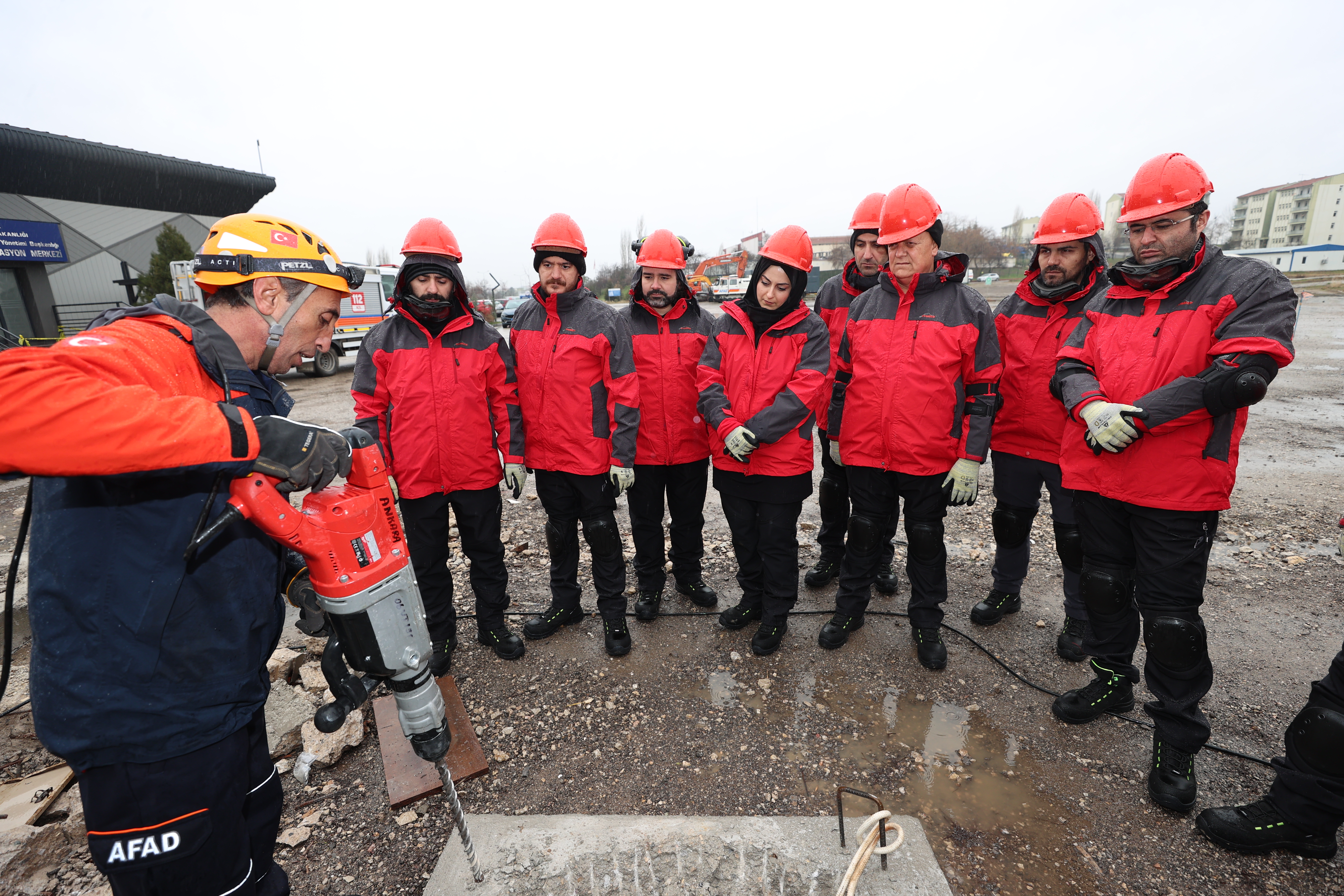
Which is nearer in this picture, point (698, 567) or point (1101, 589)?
point (1101, 589)

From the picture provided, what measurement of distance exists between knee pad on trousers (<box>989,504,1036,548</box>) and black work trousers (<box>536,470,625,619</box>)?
2206 mm

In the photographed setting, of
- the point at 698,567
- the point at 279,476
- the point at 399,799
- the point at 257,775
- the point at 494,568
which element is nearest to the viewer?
the point at 279,476

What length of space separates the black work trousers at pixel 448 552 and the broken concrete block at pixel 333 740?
1.61ft

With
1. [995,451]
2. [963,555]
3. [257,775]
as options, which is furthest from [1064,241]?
[257,775]

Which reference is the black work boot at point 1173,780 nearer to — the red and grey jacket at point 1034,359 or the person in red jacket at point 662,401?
the red and grey jacket at point 1034,359

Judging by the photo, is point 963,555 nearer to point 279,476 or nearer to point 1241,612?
point 1241,612

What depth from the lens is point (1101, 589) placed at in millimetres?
2541

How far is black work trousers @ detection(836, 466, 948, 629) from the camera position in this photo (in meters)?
3.17

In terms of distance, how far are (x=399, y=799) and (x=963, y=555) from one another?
3.88 meters

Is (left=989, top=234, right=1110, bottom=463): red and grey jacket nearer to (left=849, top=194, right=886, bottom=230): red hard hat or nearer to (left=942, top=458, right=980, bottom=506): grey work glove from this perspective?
(left=942, top=458, right=980, bottom=506): grey work glove

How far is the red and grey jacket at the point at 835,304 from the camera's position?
12.1ft

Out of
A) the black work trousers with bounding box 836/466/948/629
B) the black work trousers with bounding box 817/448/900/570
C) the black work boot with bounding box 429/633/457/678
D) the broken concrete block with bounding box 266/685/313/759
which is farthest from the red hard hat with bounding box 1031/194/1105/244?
the broken concrete block with bounding box 266/685/313/759

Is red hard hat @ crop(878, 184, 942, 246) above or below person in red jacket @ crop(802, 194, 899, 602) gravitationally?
above

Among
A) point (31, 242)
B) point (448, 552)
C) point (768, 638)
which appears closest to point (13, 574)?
point (448, 552)
